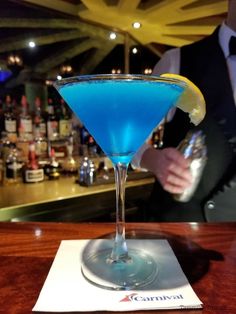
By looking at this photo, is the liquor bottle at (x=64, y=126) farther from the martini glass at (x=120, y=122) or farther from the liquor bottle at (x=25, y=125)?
the martini glass at (x=120, y=122)

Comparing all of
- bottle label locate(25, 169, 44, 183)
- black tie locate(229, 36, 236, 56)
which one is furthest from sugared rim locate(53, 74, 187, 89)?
bottle label locate(25, 169, 44, 183)

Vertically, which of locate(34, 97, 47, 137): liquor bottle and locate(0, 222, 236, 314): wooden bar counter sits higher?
locate(34, 97, 47, 137): liquor bottle

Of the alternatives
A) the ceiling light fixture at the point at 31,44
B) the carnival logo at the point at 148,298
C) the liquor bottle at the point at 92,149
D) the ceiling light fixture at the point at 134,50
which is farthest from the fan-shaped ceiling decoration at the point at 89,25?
the carnival logo at the point at 148,298

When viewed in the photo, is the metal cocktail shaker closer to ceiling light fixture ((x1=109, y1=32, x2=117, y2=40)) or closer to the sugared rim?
the sugared rim

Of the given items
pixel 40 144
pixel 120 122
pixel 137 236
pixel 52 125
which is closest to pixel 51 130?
pixel 52 125

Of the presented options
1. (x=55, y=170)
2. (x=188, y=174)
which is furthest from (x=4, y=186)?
(x=188, y=174)

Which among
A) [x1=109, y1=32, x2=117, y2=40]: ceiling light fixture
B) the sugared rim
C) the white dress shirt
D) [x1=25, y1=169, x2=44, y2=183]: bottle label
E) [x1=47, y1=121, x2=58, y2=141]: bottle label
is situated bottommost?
[x1=25, y1=169, x2=44, y2=183]: bottle label

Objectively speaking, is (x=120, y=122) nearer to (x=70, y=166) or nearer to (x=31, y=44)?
(x=70, y=166)
